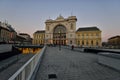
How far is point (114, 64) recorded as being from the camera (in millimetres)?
7488

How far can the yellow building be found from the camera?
70875 millimetres

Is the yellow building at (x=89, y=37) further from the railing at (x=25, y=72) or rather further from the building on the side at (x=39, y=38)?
the railing at (x=25, y=72)

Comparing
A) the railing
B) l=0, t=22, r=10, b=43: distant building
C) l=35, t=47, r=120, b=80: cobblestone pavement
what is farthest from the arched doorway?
the railing

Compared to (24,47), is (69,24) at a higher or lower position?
higher

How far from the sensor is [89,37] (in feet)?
238

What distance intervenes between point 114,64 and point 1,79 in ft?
39.3

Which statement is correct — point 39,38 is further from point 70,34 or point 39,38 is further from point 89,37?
point 89,37

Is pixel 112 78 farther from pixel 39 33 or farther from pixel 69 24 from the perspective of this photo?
pixel 39 33

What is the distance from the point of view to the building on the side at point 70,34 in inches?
2827

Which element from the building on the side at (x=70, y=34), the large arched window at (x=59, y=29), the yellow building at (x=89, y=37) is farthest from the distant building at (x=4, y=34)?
the yellow building at (x=89, y=37)

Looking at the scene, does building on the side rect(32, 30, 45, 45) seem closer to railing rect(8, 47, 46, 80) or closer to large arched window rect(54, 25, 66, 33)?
large arched window rect(54, 25, 66, 33)

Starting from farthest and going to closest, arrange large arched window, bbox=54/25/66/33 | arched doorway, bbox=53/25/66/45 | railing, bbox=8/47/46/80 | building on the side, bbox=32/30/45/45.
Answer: building on the side, bbox=32/30/45/45
large arched window, bbox=54/25/66/33
arched doorway, bbox=53/25/66/45
railing, bbox=8/47/46/80

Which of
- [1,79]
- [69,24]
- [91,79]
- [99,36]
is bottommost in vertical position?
[1,79]

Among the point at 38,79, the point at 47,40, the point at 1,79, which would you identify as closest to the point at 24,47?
the point at 47,40
